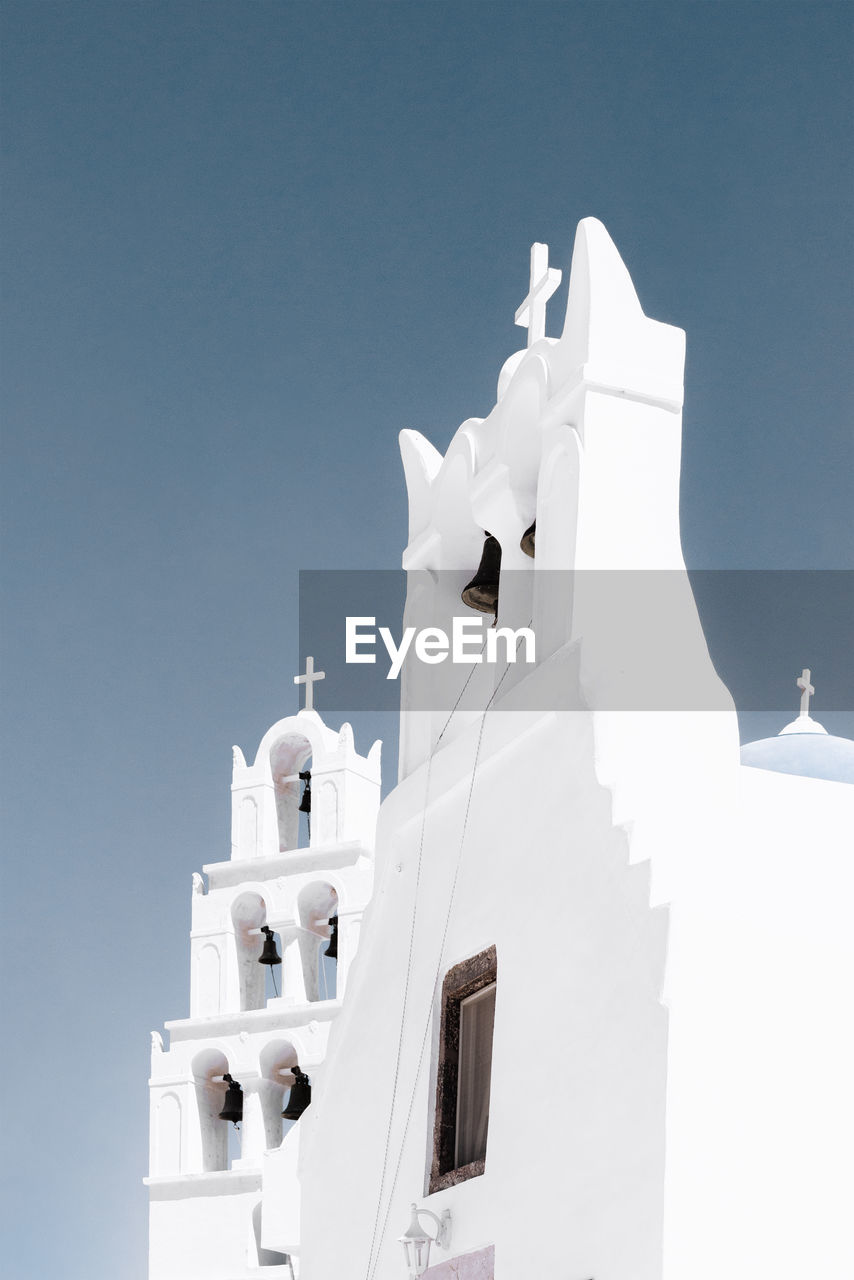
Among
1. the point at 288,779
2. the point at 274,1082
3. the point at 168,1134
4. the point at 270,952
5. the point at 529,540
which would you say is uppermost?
the point at 288,779

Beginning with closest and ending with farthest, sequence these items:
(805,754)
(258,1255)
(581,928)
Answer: (581,928), (805,754), (258,1255)

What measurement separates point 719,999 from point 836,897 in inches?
39.8

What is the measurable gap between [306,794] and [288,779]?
299 millimetres

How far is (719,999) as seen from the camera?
22.1ft

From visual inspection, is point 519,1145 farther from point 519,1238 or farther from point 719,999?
point 719,999

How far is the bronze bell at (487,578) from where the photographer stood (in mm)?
10297

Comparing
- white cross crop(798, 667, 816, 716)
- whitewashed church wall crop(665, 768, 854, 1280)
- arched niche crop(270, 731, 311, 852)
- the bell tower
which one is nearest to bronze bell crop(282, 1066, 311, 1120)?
the bell tower

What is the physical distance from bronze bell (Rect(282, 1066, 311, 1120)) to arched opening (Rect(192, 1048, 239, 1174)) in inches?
35.1

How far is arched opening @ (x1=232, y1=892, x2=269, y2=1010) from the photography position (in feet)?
60.0

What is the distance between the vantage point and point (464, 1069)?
8.59 metres

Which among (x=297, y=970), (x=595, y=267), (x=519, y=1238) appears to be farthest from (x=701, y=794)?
(x=297, y=970)

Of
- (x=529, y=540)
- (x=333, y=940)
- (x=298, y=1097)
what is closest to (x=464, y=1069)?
(x=529, y=540)

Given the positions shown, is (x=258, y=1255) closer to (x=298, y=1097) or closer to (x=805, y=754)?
(x=298, y=1097)

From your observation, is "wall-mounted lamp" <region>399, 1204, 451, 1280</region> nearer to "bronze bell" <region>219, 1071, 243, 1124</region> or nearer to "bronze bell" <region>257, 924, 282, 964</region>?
"bronze bell" <region>219, 1071, 243, 1124</region>
